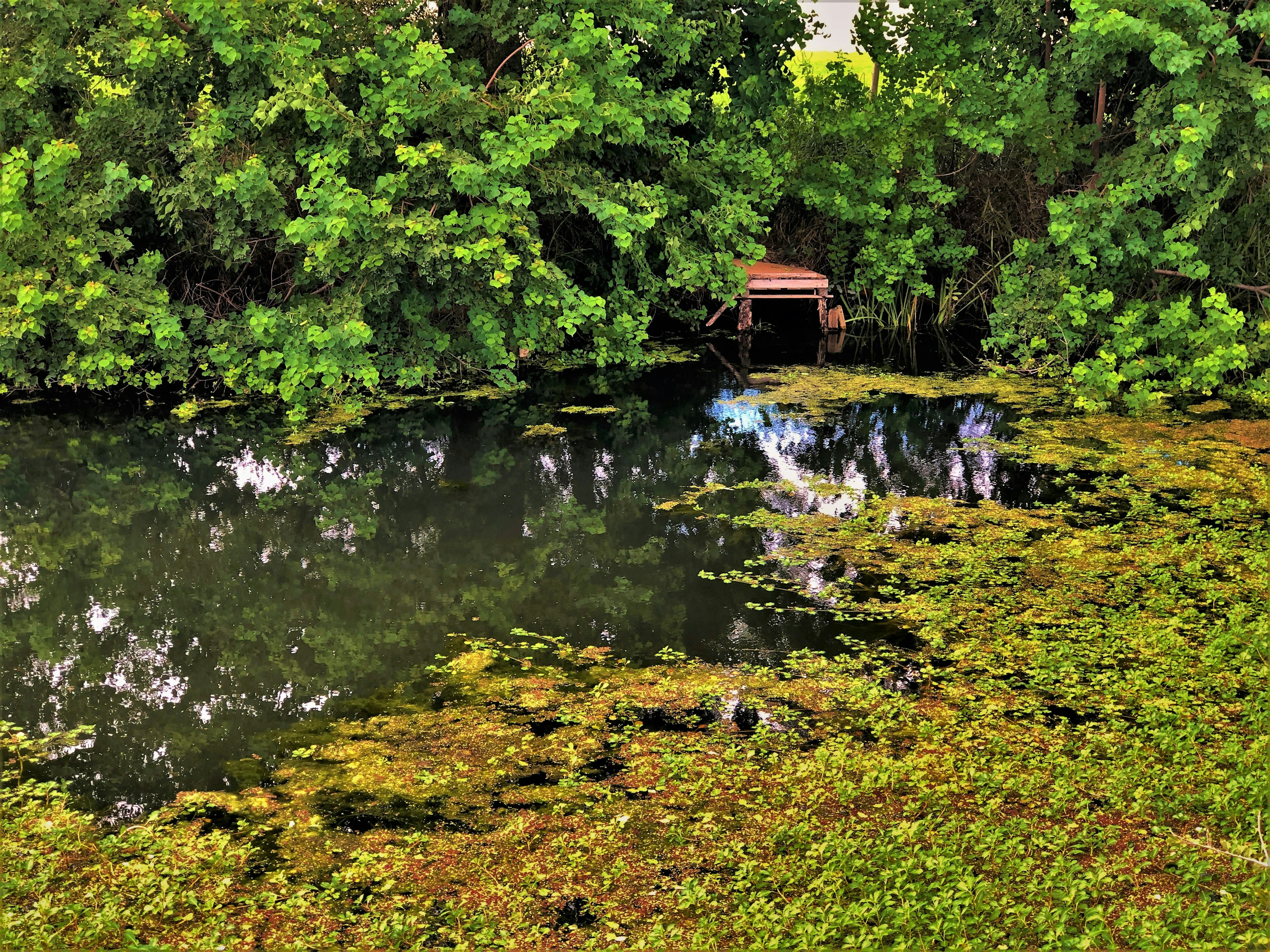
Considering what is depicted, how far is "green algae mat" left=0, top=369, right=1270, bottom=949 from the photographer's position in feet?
11.8

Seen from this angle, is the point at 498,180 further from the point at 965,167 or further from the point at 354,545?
the point at 965,167

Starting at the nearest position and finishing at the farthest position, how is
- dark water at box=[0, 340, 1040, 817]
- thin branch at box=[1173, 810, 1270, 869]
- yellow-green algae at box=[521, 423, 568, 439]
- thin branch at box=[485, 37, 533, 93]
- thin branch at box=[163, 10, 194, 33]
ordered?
thin branch at box=[1173, 810, 1270, 869], dark water at box=[0, 340, 1040, 817], yellow-green algae at box=[521, 423, 568, 439], thin branch at box=[163, 10, 194, 33], thin branch at box=[485, 37, 533, 93]

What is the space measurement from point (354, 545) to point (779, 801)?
11.9 ft

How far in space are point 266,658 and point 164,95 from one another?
642 centimetres

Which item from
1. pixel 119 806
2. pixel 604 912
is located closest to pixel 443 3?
pixel 119 806

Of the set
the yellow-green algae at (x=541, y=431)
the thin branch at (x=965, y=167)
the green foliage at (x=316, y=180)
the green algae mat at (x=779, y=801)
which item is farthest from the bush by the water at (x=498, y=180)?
the green algae mat at (x=779, y=801)

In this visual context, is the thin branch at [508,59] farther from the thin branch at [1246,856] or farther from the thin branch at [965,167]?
the thin branch at [1246,856]

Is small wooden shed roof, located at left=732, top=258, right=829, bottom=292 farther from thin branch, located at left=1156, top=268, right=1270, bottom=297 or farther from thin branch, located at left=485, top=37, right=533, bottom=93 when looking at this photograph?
thin branch, located at left=485, top=37, right=533, bottom=93

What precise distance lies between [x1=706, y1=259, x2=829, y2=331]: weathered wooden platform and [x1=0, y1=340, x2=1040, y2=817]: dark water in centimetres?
275

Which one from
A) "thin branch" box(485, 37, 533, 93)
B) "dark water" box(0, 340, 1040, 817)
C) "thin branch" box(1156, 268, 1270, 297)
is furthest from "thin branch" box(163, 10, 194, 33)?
"thin branch" box(1156, 268, 1270, 297)

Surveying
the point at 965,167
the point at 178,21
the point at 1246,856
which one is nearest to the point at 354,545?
the point at 1246,856

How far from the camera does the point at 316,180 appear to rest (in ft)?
29.6

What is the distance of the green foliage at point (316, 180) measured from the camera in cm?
923

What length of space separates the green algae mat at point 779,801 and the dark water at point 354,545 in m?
0.28
